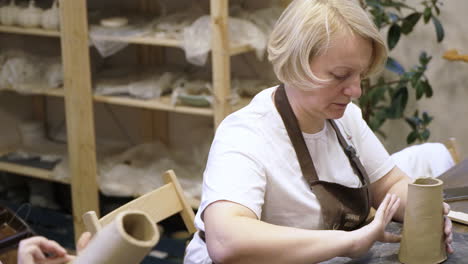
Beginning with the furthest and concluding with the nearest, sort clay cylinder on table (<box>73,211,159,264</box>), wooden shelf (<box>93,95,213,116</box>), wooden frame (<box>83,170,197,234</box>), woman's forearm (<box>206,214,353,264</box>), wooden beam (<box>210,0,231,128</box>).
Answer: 1. wooden shelf (<box>93,95,213,116</box>)
2. wooden beam (<box>210,0,231,128</box>)
3. wooden frame (<box>83,170,197,234</box>)
4. woman's forearm (<box>206,214,353,264</box>)
5. clay cylinder on table (<box>73,211,159,264</box>)

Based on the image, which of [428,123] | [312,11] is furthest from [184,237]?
[312,11]

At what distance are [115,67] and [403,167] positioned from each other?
187cm

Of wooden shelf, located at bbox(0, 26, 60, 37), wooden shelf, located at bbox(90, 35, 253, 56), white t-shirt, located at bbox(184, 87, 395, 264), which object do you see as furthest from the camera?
wooden shelf, located at bbox(0, 26, 60, 37)

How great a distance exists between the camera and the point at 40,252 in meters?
0.97

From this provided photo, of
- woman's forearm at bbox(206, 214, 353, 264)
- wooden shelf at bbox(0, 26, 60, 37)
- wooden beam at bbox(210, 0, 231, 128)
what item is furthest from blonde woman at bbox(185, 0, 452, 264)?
wooden shelf at bbox(0, 26, 60, 37)

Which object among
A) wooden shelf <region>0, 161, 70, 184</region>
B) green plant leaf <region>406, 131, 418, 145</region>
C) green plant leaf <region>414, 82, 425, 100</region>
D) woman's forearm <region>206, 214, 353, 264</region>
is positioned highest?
woman's forearm <region>206, 214, 353, 264</region>

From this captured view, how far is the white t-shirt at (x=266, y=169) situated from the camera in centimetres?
138

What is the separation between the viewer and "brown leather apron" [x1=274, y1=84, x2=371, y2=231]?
1.51 meters

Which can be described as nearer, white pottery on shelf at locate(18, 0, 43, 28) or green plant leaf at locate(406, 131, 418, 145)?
green plant leaf at locate(406, 131, 418, 145)

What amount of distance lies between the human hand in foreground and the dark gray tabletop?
611 millimetres

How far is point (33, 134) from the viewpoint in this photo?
377 cm

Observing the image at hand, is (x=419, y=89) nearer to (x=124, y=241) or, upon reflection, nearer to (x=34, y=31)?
(x=34, y=31)

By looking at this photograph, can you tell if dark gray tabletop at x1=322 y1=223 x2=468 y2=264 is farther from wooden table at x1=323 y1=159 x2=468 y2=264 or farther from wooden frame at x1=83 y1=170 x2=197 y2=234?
wooden frame at x1=83 y1=170 x2=197 y2=234

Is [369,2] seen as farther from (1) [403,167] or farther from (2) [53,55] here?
(2) [53,55]
